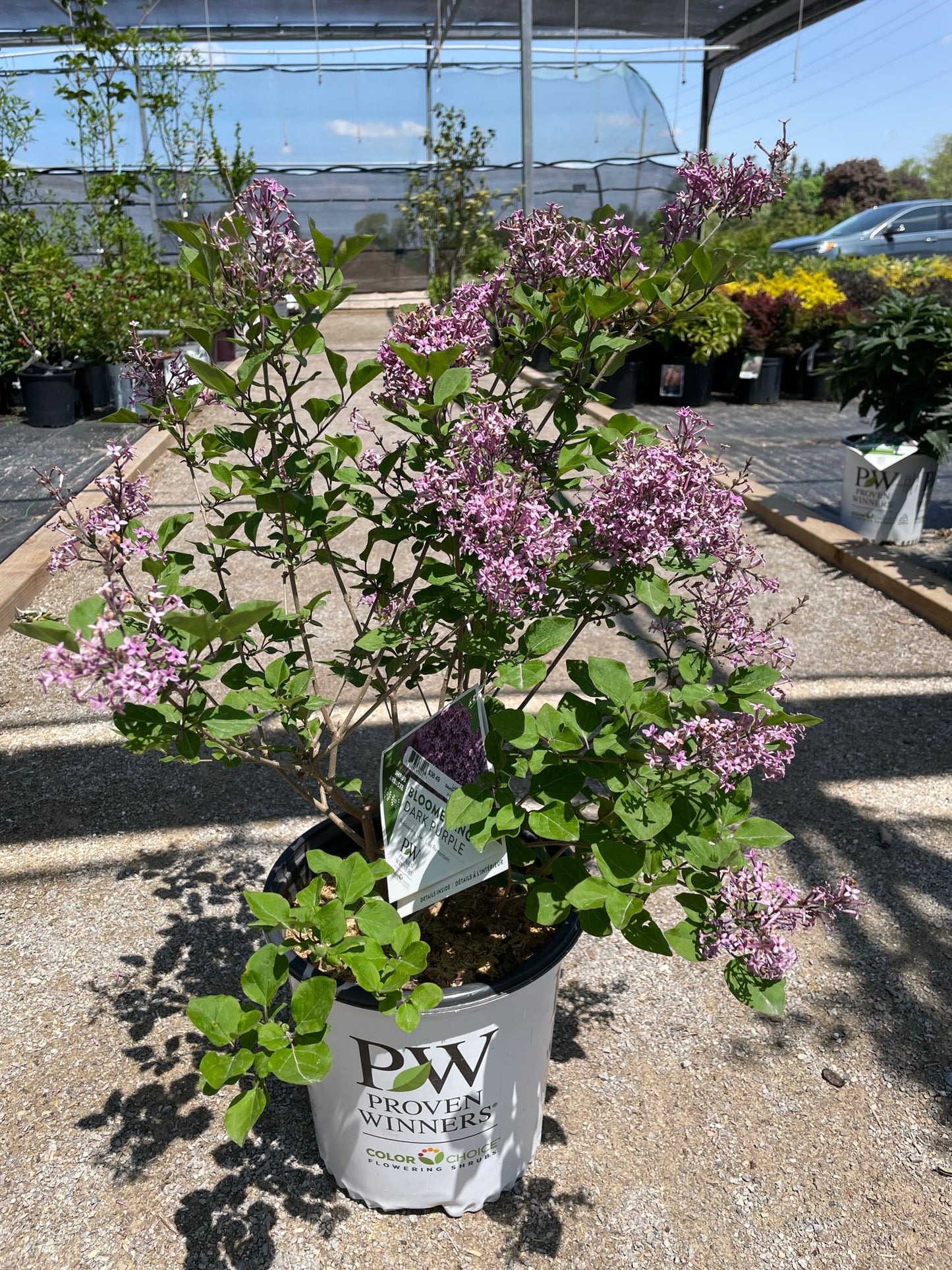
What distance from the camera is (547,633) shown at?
4.11 feet

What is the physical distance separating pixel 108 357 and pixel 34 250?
1144 millimetres

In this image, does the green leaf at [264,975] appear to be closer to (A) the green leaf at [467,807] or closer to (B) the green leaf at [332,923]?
(B) the green leaf at [332,923]

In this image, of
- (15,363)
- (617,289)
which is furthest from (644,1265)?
(15,363)

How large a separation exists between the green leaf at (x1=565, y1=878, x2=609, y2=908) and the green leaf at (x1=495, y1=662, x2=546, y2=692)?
27cm

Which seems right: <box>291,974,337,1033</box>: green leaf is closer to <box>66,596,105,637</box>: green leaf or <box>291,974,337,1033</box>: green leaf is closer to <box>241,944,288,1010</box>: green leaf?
<box>241,944,288,1010</box>: green leaf

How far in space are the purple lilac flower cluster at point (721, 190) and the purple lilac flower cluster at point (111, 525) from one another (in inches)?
32.3

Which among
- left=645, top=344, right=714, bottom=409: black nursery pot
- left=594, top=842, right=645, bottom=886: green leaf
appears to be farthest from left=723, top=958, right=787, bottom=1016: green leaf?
left=645, top=344, right=714, bottom=409: black nursery pot

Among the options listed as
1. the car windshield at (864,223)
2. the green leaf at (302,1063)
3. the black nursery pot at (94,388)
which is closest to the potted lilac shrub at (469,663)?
the green leaf at (302,1063)

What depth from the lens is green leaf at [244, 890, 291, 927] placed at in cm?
124

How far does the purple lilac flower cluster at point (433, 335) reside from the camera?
4.26ft

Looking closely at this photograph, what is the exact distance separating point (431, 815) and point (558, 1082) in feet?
2.80

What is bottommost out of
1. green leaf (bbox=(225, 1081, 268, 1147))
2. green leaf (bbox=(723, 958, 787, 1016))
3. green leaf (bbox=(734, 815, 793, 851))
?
green leaf (bbox=(723, 958, 787, 1016))

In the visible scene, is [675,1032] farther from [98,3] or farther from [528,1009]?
[98,3]

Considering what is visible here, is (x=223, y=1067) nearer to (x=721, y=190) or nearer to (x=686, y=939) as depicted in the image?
(x=686, y=939)
